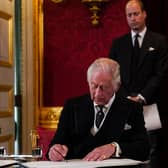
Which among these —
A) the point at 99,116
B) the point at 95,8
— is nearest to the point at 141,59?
the point at 95,8

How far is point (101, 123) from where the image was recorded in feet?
8.14

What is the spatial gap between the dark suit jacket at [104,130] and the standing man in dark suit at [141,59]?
1378mm

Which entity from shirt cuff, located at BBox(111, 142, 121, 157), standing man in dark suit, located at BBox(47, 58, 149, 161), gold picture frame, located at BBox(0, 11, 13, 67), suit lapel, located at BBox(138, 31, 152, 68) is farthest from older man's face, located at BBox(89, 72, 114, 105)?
gold picture frame, located at BBox(0, 11, 13, 67)

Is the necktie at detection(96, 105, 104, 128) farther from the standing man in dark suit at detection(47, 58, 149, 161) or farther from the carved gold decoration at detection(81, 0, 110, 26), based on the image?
the carved gold decoration at detection(81, 0, 110, 26)

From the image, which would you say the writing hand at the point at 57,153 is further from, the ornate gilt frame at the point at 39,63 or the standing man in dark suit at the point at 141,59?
the ornate gilt frame at the point at 39,63

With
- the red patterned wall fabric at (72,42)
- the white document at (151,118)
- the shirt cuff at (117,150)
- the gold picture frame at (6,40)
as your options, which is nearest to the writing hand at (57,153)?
the shirt cuff at (117,150)

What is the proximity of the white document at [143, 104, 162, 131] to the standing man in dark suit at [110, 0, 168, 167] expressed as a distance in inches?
2.3

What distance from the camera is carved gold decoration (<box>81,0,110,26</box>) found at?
4.85 meters

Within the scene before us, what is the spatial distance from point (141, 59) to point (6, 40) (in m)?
1.32

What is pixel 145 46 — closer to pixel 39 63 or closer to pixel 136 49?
pixel 136 49

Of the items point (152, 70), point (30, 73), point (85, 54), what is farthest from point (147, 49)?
point (30, 73)

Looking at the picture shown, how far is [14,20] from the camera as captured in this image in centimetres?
495

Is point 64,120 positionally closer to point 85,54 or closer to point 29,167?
point 29,167

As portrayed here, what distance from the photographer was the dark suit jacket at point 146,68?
3928 mm
